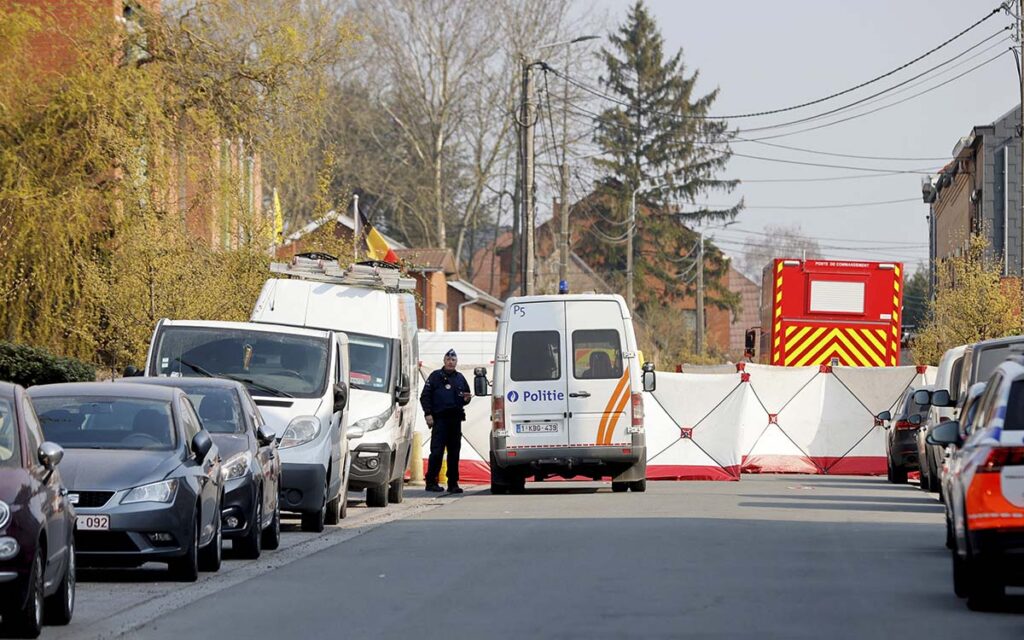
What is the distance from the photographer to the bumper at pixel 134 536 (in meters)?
13.0

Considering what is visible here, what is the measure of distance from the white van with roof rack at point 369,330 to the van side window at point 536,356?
4.76ft

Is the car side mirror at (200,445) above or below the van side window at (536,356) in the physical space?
below

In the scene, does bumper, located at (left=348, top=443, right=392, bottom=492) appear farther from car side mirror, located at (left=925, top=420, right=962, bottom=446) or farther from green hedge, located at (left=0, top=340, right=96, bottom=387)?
car side mirror, located at (left=925, top=420, right=962, bottom=446)

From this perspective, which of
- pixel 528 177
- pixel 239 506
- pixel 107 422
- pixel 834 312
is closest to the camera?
pixel 107 422

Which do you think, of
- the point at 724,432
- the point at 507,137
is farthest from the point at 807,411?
the point at 507,137

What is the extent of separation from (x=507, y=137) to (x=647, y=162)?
16.4 m

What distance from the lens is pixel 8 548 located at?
9.73 meters

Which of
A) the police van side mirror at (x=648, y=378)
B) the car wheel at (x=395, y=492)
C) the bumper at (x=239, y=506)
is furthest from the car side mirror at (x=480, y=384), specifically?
the bumper at (x=239, y=506)

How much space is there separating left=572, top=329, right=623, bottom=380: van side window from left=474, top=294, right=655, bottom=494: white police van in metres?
0.01

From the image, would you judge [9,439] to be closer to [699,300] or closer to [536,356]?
[536,356]

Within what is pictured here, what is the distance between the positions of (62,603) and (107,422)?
3.39 metres

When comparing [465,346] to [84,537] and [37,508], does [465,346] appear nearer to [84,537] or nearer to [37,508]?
[84,537]

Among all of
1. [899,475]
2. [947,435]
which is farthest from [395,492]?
[947,435]

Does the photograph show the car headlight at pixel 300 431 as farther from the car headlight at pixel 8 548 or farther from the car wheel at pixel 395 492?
the car headlight at pixel 8 548
